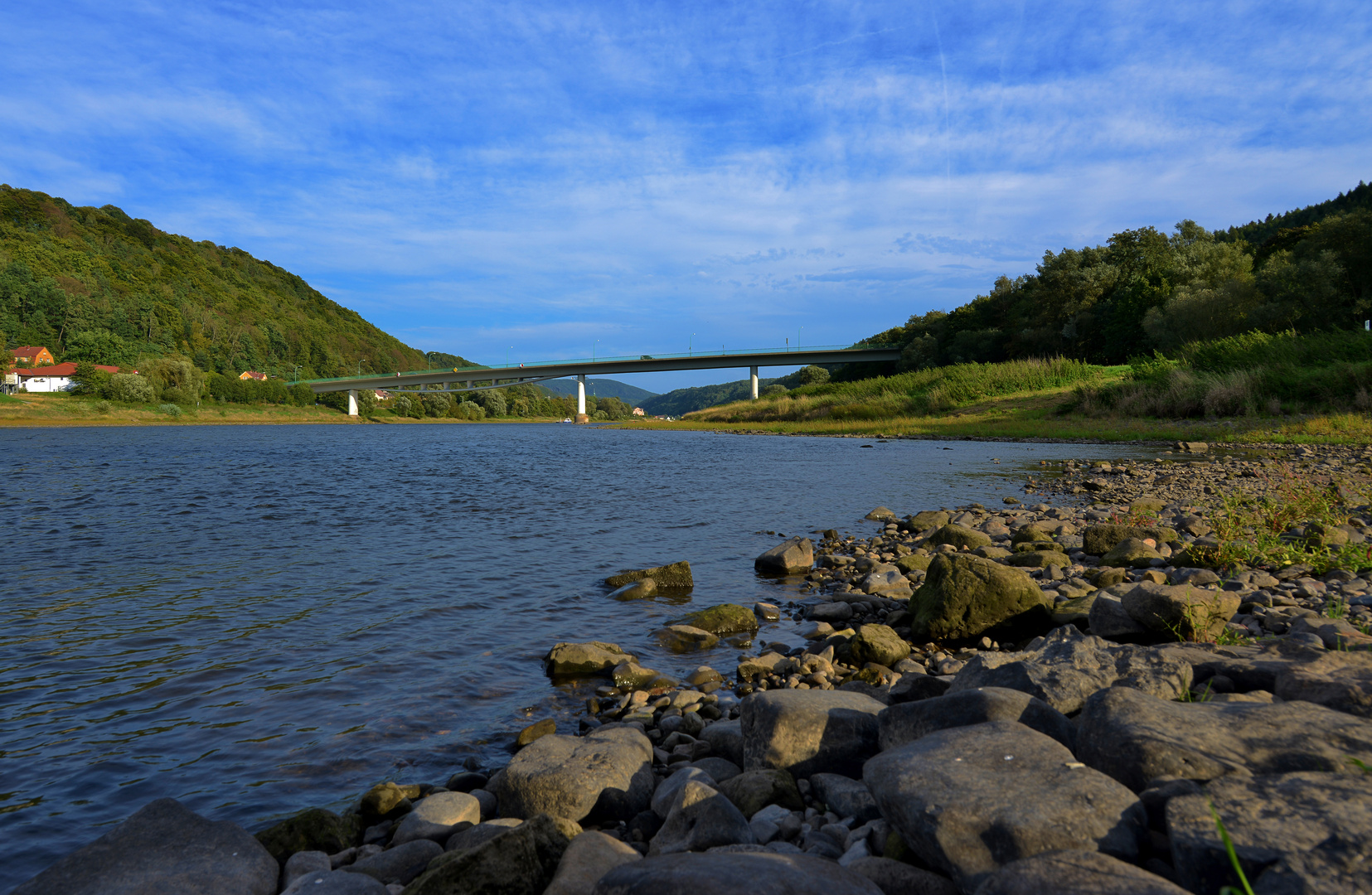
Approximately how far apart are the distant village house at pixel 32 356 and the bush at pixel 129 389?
102 feet

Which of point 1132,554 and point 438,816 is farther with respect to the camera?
point 1132,554

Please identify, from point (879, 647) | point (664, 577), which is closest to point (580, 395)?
point (664, 577)

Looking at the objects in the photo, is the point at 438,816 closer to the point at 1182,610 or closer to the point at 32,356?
the point at 1182,610

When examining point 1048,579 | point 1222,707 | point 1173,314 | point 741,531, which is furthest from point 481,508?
point 1173,314

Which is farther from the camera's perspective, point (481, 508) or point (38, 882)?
point (481, 508)

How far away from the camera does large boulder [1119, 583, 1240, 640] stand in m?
5.71

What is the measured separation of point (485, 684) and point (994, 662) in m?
4.91

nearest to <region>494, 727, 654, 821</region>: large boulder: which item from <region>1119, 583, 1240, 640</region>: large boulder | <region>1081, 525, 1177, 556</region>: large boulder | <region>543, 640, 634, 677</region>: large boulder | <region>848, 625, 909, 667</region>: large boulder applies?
<region>543, 640, 634, 677</region>: large boulder

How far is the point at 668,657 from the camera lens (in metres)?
8.05

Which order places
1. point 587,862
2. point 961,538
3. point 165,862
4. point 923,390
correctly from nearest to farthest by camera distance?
point 587,862
point 165,862
point 961,538
point 923,390

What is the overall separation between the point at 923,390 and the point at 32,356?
476 ft

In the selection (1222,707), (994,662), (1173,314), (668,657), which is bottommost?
(668,657)

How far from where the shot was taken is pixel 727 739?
5.23m

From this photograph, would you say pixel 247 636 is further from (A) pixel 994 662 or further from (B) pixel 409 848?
(A) pixel 994 662
